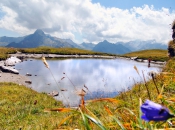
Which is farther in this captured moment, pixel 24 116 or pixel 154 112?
pixel 24 116

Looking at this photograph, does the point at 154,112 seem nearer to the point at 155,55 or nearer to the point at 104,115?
the point at 104,115

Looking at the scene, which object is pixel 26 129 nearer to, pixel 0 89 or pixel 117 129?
pixel 117 129

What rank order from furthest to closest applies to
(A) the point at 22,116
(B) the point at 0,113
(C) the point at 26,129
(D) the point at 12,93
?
(D) the point at 12,93 < (B) the point at 0,113 < (A) the point at 22,116 < (C) the point at 26,129

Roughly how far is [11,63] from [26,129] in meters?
40.4

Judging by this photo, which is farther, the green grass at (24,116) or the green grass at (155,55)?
the green grass at (155,55)

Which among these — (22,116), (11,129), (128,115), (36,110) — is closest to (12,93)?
(36,110)

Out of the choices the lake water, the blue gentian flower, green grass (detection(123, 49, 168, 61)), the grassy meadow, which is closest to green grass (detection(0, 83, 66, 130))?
the grassy meadow

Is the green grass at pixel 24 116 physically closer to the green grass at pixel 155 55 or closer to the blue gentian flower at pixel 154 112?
the blue gentian flower at pixel 154 112

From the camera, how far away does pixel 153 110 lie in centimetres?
99

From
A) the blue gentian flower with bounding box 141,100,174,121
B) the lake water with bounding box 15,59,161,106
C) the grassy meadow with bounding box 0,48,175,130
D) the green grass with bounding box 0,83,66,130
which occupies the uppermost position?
the blue gentian flower with bounding box 141,100,174,121

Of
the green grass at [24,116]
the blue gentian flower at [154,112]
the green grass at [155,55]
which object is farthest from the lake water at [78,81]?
the green grass at [155,55]

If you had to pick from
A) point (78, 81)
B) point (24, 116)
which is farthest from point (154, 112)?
point (78, 81)

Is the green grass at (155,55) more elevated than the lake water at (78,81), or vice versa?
the green grass at (155,55)

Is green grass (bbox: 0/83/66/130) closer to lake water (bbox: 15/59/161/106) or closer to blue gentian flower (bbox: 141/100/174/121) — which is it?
lake water (bbox: 15/59/161/106)
